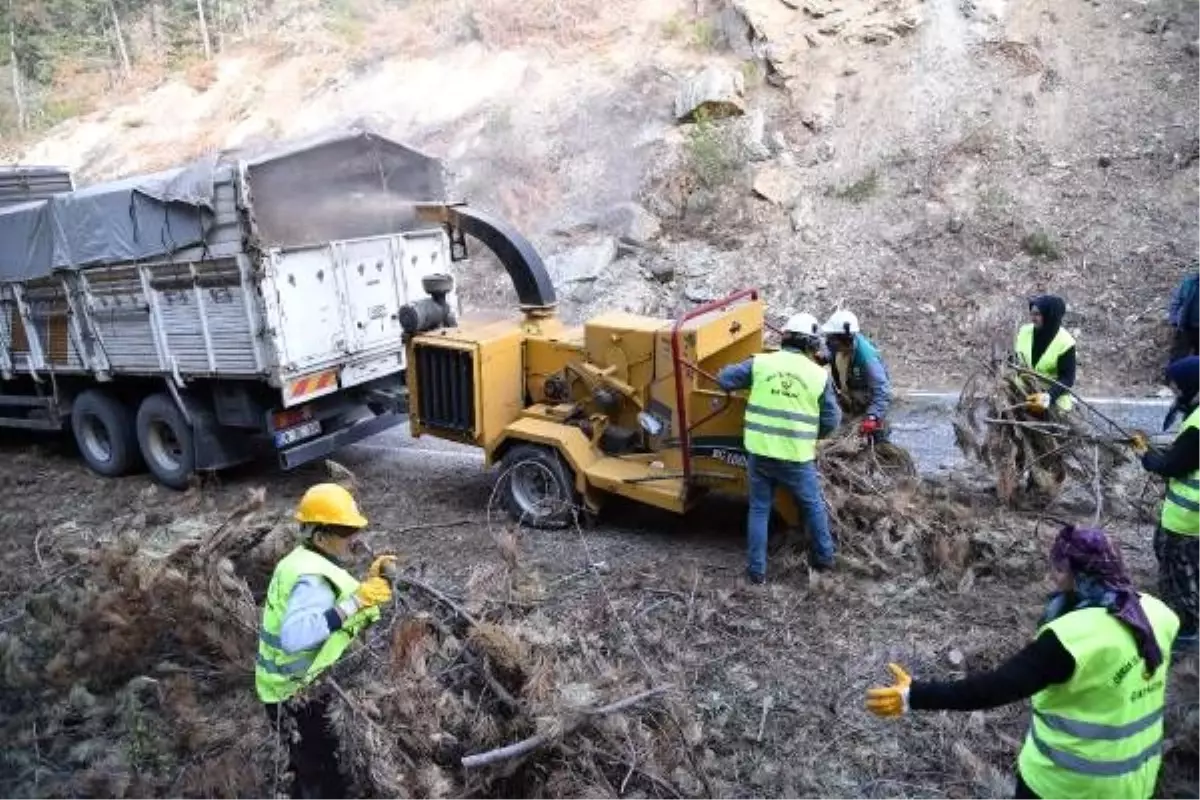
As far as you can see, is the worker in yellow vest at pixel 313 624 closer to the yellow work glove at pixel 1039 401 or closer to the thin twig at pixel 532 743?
the thin twig at pixel 532 743

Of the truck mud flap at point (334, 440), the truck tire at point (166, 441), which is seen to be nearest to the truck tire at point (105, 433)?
the truck tire at point (166, 441)

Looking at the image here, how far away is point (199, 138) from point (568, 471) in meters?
17.4

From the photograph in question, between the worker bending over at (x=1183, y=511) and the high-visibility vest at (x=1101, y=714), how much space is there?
5.81 feet

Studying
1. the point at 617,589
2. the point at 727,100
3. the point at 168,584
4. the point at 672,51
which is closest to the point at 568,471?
the point at 617,589

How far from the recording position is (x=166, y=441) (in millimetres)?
8555

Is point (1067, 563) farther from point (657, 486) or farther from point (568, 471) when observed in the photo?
point (568, 471)

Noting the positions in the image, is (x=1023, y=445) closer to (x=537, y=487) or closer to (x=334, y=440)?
(x=537, y=487)

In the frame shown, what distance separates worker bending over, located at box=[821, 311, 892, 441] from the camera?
6059 mm

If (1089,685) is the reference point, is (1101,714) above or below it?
below

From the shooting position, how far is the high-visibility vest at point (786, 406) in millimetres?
5285

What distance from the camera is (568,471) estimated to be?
6.65m

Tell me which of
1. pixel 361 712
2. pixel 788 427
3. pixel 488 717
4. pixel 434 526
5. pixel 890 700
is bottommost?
pixel 434 526

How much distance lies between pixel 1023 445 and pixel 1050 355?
645mm

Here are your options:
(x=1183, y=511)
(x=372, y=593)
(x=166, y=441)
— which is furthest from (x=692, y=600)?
(x=166, y=441)
